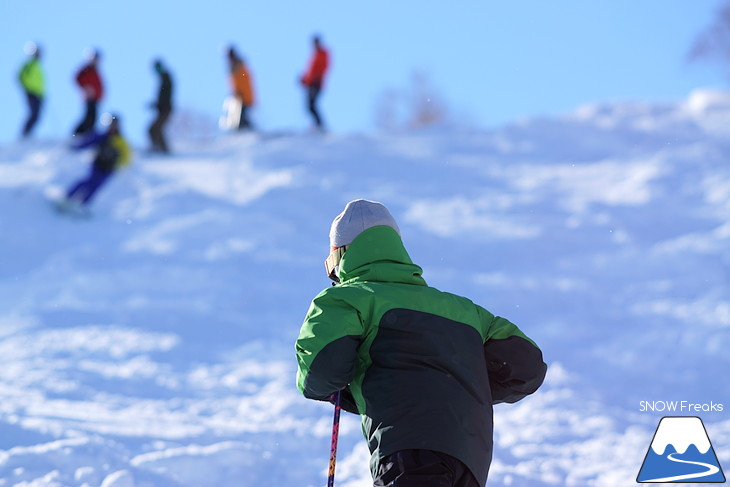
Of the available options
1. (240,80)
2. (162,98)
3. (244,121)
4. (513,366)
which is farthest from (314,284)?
(244,121)

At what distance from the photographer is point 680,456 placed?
16.5 feet

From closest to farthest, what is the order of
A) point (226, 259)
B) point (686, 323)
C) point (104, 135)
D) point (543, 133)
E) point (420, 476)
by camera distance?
point (420, 476), point (686, 323), point (226, 259), point (104, 135), point (543, 133)

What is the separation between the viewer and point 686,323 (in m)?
7.56

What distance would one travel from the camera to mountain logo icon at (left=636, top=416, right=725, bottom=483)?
15.2 ft

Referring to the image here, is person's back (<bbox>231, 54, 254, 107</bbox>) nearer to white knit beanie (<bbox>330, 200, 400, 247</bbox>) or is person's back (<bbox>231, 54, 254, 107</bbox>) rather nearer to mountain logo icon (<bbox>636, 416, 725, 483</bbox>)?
mountain logo icon (<bbox>636, 416, 725, 483</bbox>)

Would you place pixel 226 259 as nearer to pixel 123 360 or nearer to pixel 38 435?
pixel 123 360

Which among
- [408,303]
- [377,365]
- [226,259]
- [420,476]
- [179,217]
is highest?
[179,217]

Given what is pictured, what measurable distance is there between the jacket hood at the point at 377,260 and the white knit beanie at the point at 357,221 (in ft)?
0.08

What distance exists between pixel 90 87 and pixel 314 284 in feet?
23.1

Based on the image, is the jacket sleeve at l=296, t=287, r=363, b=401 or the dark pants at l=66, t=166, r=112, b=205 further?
the dark pants at l=66, t=166, r=112, b=205

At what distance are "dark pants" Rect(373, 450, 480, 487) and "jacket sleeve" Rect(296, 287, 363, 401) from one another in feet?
0.77

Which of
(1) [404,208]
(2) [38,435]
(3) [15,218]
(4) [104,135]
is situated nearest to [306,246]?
(1) [404,208]

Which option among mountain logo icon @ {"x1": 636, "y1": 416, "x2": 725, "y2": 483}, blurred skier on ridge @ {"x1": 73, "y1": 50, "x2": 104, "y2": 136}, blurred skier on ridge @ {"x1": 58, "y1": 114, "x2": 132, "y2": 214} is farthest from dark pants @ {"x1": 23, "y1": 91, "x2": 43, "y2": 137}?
mountain logo icon @ {"x1": 636, "y1": 416, "x2": 725, "y2": 483}

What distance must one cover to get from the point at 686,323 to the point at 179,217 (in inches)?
270
